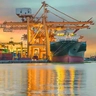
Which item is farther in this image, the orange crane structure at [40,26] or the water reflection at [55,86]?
the orange crane structure at [40,26]

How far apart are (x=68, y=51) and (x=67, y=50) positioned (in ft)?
1.87

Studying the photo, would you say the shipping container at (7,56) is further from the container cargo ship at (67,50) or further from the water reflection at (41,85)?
the water reflection at (41,85)

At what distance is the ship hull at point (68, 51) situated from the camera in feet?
411

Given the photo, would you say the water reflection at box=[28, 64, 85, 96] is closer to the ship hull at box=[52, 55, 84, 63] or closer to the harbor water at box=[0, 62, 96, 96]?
the harbor water at box=[0, 62, 96, 96]

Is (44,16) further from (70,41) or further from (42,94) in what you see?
(42,94)

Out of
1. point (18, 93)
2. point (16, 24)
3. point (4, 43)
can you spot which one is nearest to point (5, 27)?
point (16, 24)

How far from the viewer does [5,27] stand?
128m

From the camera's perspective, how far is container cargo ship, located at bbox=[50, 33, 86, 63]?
12544cm

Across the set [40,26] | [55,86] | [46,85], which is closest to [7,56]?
[40,26]

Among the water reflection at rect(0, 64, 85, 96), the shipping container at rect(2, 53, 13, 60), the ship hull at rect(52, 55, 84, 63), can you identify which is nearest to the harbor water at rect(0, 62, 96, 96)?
the water reflection at rect(0, 64, 85, 96)

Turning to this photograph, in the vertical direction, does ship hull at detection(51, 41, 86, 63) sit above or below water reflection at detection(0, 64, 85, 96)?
above

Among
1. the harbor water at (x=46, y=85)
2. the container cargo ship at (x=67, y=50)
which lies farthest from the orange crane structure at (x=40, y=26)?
the harbor water at (x=46, y=85)

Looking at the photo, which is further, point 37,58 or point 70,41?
point 37,58

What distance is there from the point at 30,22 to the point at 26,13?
4.77 metres
